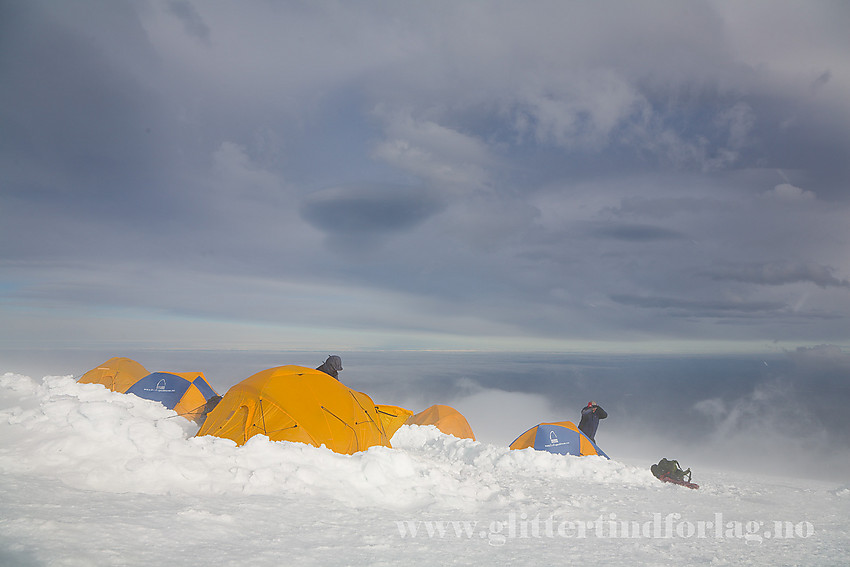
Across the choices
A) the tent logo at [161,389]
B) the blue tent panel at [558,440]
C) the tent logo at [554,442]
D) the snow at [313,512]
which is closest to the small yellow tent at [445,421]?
the blue tent panel at [558,440]

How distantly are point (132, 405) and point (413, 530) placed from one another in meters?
11.5

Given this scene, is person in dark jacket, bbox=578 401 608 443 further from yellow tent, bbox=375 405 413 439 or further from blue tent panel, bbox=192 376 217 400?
blue tent panel, bbox=192 376 217 400

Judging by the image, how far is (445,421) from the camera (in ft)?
62.8

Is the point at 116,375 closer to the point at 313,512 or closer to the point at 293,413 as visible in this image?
the point at 293,413

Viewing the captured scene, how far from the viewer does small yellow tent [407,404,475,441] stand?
62.4 feet

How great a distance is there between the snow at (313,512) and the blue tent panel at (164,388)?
8066 mm

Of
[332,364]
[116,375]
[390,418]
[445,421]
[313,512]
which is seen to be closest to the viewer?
[313,512]

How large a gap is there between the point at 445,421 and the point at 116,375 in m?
15.3

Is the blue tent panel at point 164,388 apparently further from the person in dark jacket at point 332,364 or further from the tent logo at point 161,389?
the person in dark jacket at point 332,364

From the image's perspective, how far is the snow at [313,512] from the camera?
195 inches

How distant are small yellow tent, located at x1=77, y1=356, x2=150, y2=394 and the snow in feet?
45.7

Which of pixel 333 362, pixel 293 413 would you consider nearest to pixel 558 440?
pixel 333 362

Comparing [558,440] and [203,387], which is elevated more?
[203,387]

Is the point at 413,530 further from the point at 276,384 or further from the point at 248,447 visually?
the point at 276,384
